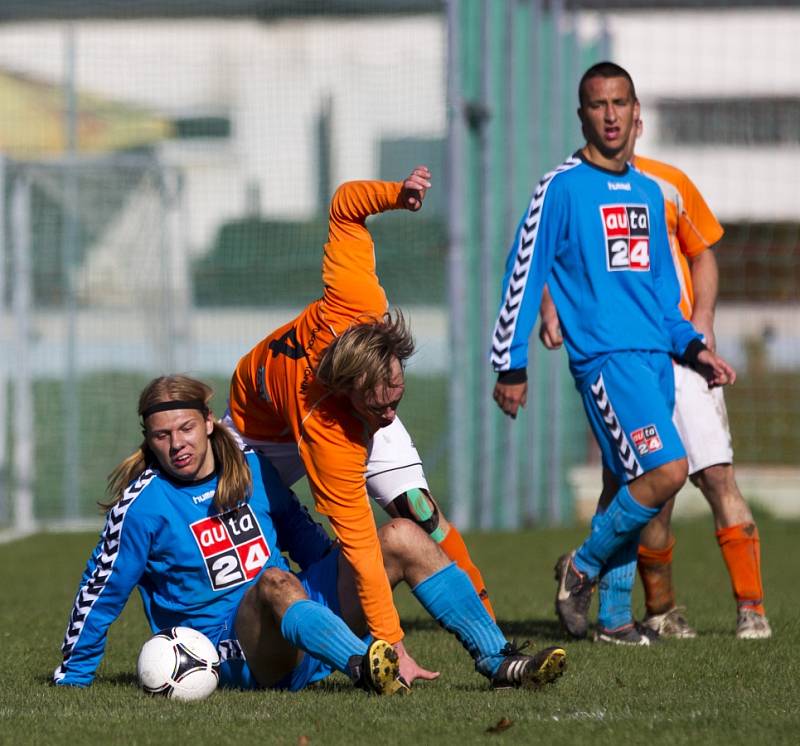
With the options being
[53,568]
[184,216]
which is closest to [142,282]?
[184,216]

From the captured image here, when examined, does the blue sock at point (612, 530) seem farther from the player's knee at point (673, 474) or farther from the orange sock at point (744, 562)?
the orange sock at point (744, 562)

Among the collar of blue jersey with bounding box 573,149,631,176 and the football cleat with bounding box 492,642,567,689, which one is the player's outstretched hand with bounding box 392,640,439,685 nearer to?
the football cleat with bounding box 492,642,567,689

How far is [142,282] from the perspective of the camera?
14.2 m

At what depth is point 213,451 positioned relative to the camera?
5523 mm

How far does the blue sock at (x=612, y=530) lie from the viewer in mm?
6395

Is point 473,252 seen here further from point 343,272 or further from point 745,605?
point 343,272

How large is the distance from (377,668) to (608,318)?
2.04 meters

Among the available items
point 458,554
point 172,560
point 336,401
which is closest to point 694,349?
point 458,554

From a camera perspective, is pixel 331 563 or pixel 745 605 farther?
pixel 745 605

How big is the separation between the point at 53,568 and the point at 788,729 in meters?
6.63

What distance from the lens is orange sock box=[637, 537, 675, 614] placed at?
6.92 m

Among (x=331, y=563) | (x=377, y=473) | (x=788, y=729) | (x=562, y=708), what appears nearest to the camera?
(x=788, y=729)

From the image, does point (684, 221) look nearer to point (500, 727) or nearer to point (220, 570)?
point (220, 570)

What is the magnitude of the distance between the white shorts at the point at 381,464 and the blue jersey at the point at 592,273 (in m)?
0.71
